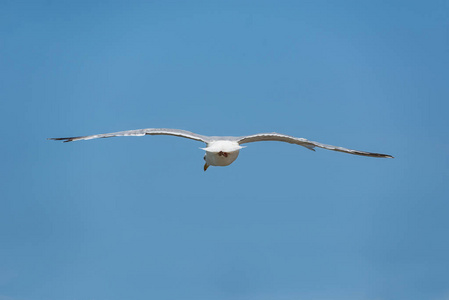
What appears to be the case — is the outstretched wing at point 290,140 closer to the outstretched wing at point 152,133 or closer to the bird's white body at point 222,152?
the bird's white body at point 222,152

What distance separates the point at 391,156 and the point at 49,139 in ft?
37.5

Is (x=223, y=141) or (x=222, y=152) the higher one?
(x=223, y=141)

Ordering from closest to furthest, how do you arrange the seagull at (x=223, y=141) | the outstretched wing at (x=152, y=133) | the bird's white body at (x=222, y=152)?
the bird's white body at (x=222, y=152)
the seagull at (x=223, y=141)
the outstretched wing at (x=152, y=133)

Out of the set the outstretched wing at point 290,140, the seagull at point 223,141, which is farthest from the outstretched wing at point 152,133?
the outstretched wing at point 290,140

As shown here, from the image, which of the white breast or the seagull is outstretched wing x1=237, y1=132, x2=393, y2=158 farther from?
the white breast

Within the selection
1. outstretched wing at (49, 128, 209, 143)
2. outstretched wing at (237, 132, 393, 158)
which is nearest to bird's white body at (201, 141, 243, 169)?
outstretched wing at (237, 132, 393, 158)

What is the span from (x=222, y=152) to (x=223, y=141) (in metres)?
0.40

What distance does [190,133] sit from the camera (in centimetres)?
2009

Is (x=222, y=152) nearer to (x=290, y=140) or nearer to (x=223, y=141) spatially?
(x=223, y=141)

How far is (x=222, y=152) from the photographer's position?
18.5 metres

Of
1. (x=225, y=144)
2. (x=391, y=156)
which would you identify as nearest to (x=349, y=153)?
(x=391, y=156)

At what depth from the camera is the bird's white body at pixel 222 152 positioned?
59.7 ft

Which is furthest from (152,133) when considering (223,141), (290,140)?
(290,140)

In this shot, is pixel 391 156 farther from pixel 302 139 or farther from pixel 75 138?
pixel 75 138
